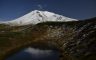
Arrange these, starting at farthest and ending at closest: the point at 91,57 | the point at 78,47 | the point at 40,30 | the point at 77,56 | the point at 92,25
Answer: the point at 40,30 → the point at 92,25 → the point at 78,47 → the point at 77,56 → the point at 91,57

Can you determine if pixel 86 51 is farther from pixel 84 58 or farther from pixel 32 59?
pixel 32 59

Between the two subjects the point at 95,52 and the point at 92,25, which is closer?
the point at 95,52

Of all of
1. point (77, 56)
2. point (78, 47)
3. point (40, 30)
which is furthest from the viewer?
point (40, 30)

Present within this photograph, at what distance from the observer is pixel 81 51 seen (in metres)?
68.5

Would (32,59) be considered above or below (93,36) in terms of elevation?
below

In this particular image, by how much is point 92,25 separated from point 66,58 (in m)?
36.1

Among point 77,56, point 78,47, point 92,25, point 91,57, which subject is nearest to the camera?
point 91,57

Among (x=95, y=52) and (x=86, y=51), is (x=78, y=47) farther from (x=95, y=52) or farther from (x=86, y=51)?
(x=95, y=52)

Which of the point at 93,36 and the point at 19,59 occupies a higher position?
the point at 93,36

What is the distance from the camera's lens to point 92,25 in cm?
9700

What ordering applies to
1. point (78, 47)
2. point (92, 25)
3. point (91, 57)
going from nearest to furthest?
point (91, 57), point (78, 47), point (92, 25)

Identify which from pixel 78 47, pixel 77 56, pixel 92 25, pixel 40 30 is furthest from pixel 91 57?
pixel 40 30

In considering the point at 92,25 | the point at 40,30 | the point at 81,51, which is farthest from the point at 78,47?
the point at 40,30

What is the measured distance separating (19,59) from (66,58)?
1641 cm
